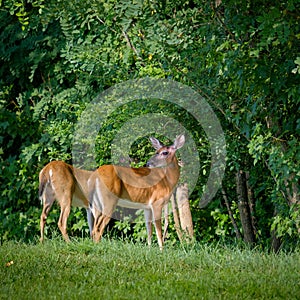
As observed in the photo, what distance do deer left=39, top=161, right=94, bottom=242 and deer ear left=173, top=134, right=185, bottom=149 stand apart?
1376mm

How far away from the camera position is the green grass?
20.3ft

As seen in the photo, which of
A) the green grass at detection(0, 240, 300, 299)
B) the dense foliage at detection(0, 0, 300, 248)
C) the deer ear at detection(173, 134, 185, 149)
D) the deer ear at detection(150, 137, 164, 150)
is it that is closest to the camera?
the green grass at detection(0, 240, 300, 299)

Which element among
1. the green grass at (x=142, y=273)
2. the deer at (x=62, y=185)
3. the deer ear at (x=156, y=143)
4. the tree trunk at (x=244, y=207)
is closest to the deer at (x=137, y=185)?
the deer ear at (x=156, y=143)

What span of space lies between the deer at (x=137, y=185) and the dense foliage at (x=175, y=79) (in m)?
0.42

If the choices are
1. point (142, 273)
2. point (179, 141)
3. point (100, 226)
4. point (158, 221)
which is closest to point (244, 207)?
point (158, 221)

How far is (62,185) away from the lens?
1005cm

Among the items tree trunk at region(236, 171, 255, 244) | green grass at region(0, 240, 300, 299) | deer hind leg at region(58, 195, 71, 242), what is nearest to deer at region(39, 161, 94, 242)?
deer hind leg at region(58, 195, 71, 242)

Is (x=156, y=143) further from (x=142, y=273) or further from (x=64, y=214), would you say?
(x=142, y=273)

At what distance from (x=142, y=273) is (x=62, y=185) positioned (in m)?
3.30

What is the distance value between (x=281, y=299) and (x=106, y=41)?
226 inches

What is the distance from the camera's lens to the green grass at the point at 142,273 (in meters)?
6.20

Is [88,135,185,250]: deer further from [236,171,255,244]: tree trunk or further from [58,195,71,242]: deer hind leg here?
[236,171,255,244]: tree trunk

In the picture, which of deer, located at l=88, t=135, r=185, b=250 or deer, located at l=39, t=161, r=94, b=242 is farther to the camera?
deer, located at l=39, t=161, r=94, b=242

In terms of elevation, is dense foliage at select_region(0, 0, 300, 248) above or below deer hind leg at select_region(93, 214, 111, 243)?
above
